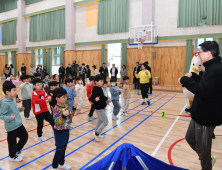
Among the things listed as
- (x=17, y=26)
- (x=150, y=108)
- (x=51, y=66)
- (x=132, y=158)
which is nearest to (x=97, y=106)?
(x=132, y=158)

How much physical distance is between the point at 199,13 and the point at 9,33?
2106cm

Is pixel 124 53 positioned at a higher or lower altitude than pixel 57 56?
lower

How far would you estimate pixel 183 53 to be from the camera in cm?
1244

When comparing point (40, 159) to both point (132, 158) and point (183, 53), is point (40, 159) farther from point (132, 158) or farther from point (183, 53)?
point (183, 53)

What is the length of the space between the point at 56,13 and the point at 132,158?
1865 centimetres

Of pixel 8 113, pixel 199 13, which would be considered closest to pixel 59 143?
Answer: pixel 8 113

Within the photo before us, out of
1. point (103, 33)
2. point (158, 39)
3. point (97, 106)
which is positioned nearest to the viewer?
point (97, 106)

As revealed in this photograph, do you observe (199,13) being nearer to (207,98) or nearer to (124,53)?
(124,53)

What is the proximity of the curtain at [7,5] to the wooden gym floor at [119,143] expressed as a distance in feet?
67.6

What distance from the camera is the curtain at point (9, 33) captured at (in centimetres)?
2145

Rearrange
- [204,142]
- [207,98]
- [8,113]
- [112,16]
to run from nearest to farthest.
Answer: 1. [207,98]
2. [204,142]
3. [8,113]
4. [112,16]

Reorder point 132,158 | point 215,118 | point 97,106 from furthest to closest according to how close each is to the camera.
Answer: point 97,106 → point 215,118 → point 132,158

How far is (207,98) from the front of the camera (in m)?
2.21

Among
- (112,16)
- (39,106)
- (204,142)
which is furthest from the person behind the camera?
(112,16)
